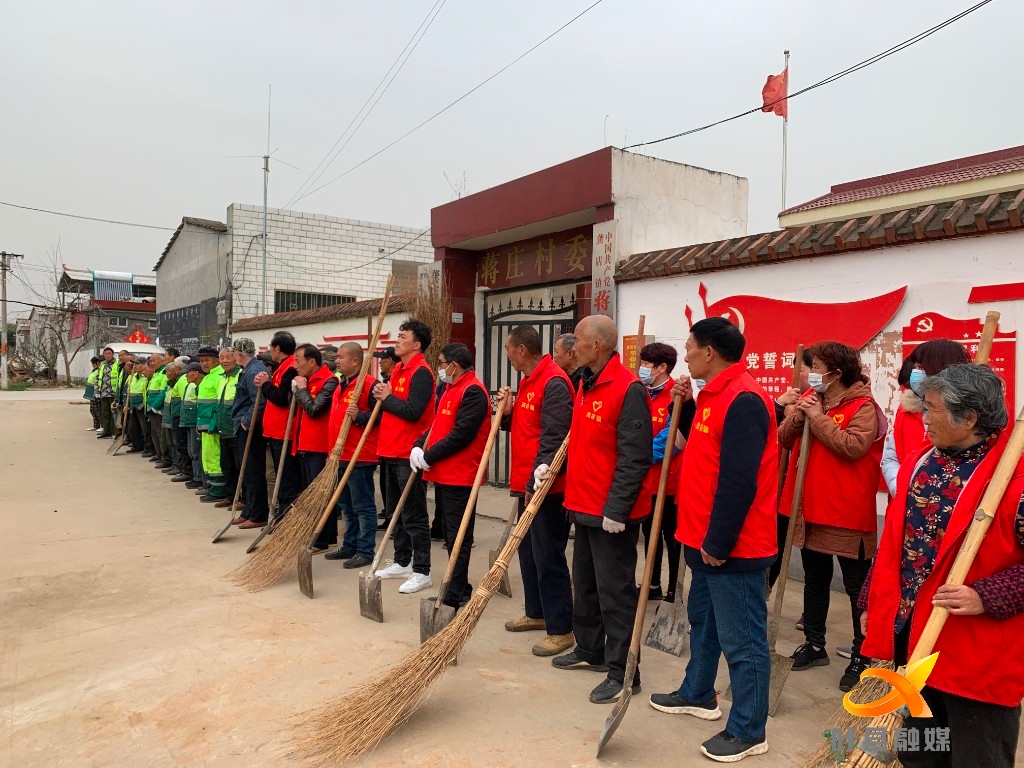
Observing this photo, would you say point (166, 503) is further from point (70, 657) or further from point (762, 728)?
point (762, 728)

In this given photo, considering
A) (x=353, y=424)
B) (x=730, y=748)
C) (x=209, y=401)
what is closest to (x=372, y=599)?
(x=353, y=424)

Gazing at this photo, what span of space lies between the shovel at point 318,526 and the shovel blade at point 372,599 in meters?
0.59

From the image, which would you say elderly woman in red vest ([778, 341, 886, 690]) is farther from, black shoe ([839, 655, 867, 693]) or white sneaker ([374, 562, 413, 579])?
white sneaker ([374, 562, 413, 579])

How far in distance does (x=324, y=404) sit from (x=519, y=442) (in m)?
2.17

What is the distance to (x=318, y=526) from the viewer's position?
193 inches

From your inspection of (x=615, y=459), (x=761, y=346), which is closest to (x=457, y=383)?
(x=615, y=459)

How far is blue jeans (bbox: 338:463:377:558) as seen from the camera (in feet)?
17.1

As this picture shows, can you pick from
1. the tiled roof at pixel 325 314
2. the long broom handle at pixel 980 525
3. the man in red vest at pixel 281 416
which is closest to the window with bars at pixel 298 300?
the tiled roof at pixel 325 314

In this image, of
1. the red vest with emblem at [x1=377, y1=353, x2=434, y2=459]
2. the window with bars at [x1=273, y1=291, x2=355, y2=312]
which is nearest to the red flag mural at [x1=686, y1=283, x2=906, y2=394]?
the red vest with emblem at [x1=377, y1=353, x2=434, y2=459]

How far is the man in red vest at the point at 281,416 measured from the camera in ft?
19.9

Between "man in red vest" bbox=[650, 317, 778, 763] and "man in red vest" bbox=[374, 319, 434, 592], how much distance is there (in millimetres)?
2309

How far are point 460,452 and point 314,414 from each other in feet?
5.94

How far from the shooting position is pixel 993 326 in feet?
9.22

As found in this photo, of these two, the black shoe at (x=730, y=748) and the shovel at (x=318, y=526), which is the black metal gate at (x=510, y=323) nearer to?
the shovel at (x=318, y=526)
